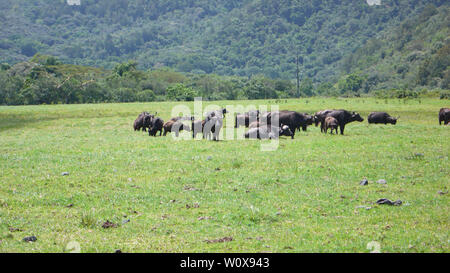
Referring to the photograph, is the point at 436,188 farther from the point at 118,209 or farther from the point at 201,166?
the point at 118,209

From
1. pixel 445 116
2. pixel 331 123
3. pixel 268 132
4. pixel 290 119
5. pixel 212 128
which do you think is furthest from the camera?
pixel 445 116

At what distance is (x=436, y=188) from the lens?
12430 mm

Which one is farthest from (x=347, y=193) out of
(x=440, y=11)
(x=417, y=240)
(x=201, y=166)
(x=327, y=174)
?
(x=440, y=11)

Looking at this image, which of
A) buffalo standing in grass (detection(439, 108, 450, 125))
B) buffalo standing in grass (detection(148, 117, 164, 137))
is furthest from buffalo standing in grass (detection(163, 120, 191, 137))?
buffalo standing in grass (detection(439, 108, 450, 125))

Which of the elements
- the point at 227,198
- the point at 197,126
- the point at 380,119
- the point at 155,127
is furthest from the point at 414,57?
the point at 227,198

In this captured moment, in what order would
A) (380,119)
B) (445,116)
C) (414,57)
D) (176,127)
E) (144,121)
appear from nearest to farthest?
(176,127), (144,121), (445,116), (380,119), (414,57)

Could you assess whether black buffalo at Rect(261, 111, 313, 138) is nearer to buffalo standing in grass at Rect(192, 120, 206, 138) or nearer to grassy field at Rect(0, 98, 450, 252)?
Answer: buffalo standing in grass at Rect(192, 120, 206, 138)

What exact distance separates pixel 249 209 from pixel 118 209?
330 cm

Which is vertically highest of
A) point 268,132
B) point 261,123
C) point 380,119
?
point 261,123

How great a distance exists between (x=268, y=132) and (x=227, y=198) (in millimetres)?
13880

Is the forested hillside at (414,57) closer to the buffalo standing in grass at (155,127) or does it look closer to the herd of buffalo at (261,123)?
the herd of buffalo at (261,123)

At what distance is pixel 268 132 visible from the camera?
25.4 metres

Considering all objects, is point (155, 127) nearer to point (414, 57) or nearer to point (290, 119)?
point (290, 119)

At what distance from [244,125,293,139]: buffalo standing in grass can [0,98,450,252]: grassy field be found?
4.07 meters
